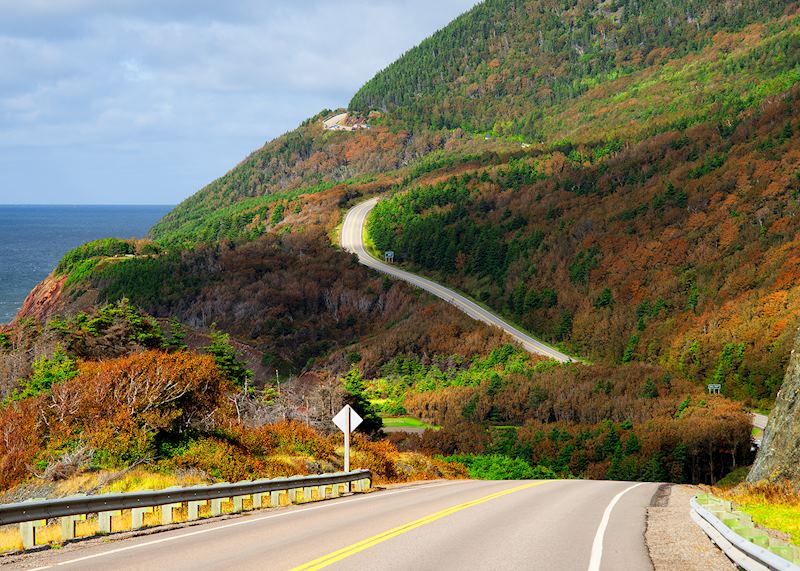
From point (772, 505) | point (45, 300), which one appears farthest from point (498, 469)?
point (45, 300)

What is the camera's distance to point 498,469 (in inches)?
2173

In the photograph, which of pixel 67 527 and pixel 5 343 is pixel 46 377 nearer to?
pixel 67 527

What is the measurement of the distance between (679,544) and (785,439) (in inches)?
415

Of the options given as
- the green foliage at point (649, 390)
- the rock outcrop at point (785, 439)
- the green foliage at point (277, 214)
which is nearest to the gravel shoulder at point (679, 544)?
the rock outcrop at point (785, 439)

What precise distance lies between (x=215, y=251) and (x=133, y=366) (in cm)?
11495

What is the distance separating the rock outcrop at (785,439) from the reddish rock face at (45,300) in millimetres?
104018

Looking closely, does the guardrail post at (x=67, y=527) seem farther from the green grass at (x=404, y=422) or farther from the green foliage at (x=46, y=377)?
the green grass at (x=404, y=422)

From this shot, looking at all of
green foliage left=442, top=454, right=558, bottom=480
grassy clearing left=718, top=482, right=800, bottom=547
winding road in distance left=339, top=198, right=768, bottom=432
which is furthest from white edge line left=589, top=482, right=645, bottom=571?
winding road in distance left=339, top=198, right=768, bottom=432

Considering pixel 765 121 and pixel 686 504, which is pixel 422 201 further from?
pixel 686 504

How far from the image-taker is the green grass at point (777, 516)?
1359cm

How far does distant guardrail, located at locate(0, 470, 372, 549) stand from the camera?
12.2 meters

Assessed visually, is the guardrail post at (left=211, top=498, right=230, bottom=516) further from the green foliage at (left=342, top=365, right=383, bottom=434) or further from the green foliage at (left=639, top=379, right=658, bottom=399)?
the green foliage at (left=639, top=379, right=658, bottom=399)

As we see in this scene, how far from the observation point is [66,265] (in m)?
134

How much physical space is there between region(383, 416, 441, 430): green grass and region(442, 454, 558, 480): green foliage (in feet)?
57.4
